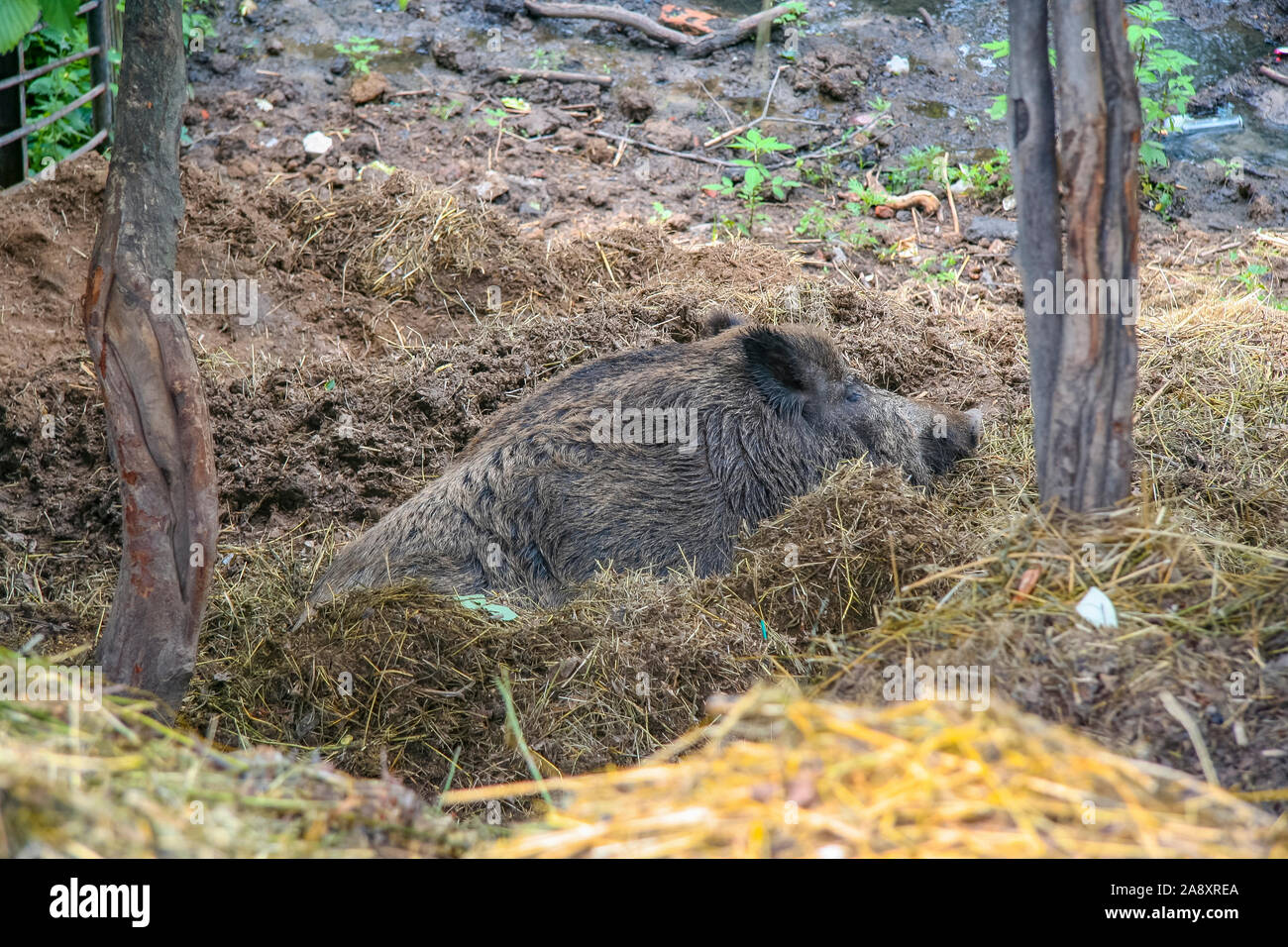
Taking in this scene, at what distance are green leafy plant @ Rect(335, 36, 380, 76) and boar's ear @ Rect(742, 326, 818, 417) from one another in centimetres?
623

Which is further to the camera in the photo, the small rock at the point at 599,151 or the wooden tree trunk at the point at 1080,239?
the small rock at the point at 599,151

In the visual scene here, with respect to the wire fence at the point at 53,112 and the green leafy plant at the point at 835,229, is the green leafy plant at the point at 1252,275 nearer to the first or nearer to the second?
the green leafy plant at the point at 835,229

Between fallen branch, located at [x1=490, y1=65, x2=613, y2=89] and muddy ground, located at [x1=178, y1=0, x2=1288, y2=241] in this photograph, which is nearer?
muddy ground, located at [x1=178, y1=0, x2=1288, y2=241]

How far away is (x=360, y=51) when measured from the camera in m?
10.1

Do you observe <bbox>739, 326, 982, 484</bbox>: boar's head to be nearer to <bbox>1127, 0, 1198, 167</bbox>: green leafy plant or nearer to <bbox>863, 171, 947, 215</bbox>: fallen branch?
<bbox>863, 171, 947, 215</bbox>: fallen branch

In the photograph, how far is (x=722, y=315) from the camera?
578 cm

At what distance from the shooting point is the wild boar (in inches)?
185

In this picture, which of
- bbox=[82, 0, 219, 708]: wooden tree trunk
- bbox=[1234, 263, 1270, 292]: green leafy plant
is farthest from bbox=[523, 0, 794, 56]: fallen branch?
bbox=[82, 0, 219, 708]: wooden tree trunk

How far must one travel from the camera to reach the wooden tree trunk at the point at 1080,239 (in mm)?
3033

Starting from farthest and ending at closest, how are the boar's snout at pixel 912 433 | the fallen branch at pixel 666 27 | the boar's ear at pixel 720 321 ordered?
the fallen branch at pixel 666 27, the boar's ear at pixel 720 321, the boar's snout at pixel 912 433

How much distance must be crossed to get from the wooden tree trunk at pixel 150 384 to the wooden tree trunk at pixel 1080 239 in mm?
2736

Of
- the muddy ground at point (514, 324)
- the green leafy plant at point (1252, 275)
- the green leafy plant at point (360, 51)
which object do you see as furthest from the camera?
the green leafy plant at point (360, 51)

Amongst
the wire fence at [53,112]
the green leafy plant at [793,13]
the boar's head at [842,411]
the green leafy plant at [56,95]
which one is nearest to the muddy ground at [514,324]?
the boar's head at [842,411]

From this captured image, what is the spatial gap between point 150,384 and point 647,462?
229cm
